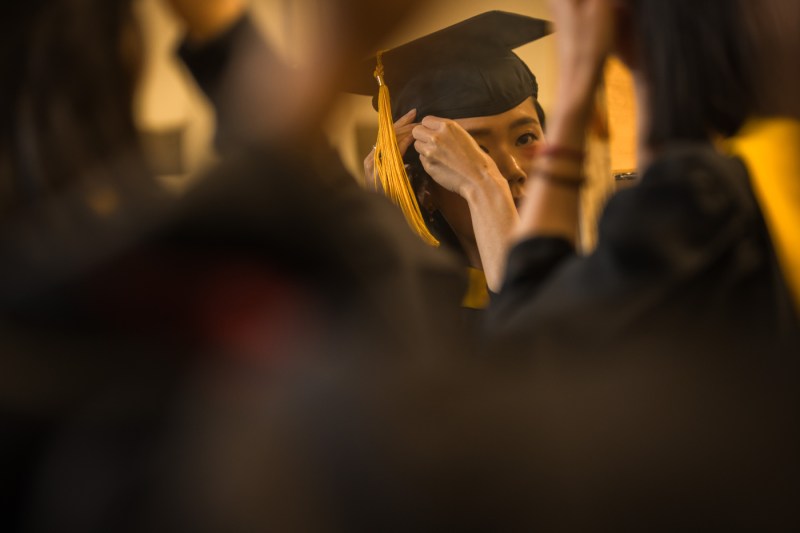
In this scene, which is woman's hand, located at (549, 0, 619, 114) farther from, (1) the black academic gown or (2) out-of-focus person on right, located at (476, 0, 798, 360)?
(1) the black academic gown

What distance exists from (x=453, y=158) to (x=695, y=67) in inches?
23.6

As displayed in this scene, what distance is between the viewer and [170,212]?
50cm

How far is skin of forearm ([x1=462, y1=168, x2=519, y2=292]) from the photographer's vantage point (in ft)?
3.81

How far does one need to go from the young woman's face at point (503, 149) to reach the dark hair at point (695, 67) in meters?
0.60

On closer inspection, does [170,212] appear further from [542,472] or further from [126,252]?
[542,472]

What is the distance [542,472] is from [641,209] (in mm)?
239

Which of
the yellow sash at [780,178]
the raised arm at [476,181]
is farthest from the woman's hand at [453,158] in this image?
the yellow sash at [780,178]

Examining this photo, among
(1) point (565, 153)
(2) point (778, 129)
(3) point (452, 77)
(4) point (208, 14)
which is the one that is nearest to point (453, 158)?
(3) point (452, 77)

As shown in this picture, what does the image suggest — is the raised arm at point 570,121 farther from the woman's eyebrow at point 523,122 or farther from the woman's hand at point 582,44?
the woman's eyebrow at point 523,122

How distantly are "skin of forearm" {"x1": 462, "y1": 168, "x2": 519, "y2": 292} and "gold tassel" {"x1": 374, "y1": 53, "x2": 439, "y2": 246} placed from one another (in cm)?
11

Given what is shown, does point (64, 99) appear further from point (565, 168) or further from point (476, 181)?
point (476, 181)

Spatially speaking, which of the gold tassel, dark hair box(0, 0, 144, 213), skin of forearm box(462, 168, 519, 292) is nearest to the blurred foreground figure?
dark hair box(0, 0, 144, 213)

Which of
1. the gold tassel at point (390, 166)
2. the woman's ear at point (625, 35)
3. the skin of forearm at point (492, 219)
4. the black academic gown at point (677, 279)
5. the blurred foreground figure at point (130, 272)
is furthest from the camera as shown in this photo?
the gold tassel at point (390, 166)

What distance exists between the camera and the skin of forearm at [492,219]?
116 centimetres
